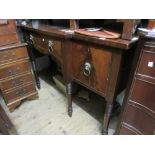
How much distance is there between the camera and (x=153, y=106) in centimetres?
81

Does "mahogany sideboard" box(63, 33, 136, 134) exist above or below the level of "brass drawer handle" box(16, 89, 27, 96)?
above

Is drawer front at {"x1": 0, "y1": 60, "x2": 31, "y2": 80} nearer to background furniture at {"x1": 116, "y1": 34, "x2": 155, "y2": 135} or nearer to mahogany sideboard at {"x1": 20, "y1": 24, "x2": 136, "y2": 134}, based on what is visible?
mahogany sideboard at {"x1": 20, "y1": 24, "x2": 136, "y2": 134}

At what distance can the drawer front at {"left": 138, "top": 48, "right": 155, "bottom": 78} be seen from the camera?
0.73 meters

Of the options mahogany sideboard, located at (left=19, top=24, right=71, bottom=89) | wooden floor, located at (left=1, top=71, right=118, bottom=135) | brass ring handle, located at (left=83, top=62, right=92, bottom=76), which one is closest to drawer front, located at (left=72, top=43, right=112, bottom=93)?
brass ring handle, located at (left=83, top=62, right=92, bottom=76)

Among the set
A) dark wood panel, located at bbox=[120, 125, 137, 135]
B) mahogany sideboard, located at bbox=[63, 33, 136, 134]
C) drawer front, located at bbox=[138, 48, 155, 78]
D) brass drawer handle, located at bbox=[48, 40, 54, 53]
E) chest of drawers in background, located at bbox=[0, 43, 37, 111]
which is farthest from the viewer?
chest of drawers in background, located at bbox=[0, 43, 37, 111]

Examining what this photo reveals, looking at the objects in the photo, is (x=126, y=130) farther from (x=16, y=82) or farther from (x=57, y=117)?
(x=16, y=82)

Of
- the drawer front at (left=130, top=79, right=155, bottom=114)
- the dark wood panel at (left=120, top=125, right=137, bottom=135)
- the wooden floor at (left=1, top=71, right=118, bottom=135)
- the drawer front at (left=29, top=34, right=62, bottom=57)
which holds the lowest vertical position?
the wooden floor at (left=1, top=71, right=118, bottom=135)

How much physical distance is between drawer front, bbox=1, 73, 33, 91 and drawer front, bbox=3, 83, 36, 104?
0.06 m

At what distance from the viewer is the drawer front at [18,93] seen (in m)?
1.56
